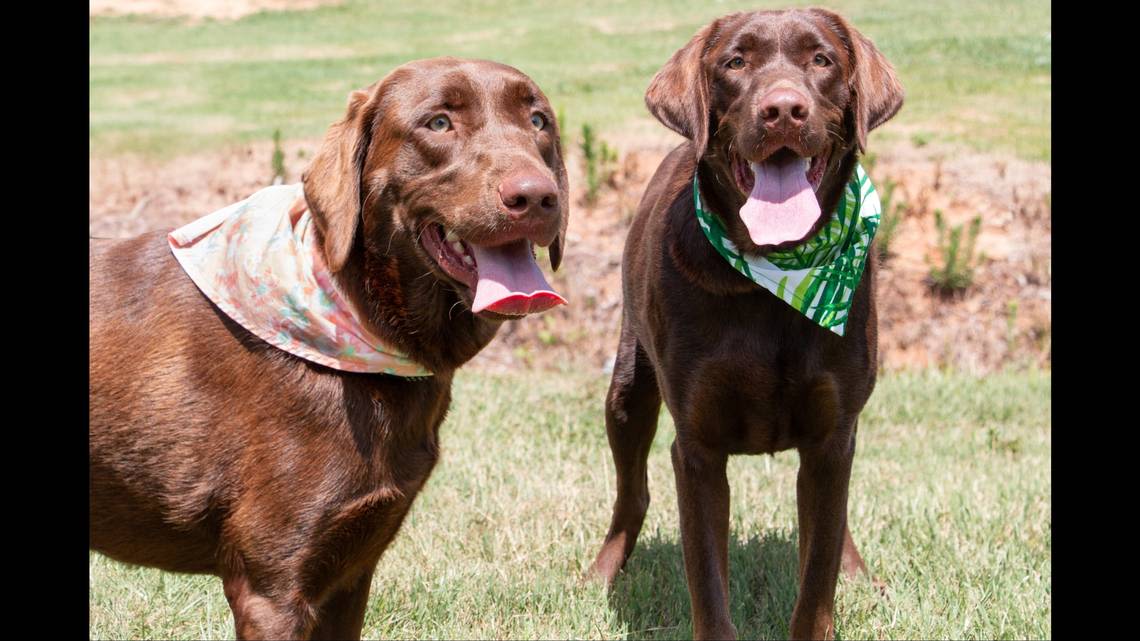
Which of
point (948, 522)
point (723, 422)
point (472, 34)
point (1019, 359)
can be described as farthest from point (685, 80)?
point (472, 34)

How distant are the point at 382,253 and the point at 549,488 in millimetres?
2654

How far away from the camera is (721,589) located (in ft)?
14.1

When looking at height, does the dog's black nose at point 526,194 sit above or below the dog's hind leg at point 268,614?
above

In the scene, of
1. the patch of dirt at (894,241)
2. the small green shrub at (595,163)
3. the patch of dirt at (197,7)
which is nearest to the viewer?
the patch of dirt at (894,241)

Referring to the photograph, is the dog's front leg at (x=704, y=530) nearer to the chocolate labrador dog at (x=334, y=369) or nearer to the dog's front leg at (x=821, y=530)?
the dog's front leg at (x=821, y=530)

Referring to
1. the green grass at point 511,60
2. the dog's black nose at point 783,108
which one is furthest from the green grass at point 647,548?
the green grass at point 511,60

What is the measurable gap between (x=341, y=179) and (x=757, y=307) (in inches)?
61.5

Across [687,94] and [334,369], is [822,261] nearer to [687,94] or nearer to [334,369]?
[687,94]

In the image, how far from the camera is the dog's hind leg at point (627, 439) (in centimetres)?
524

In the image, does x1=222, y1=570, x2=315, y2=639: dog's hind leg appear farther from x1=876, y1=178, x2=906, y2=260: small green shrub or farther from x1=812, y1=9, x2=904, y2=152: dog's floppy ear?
x1=876, y1=178, x2=906, y2=260: small green shrub

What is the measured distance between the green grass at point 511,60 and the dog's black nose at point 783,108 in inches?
335

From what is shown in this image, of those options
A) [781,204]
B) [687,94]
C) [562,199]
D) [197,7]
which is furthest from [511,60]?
[562,199]

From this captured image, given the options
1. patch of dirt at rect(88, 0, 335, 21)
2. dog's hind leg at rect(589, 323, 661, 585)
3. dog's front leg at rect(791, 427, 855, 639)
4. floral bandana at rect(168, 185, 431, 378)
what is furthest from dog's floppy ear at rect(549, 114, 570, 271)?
patch of dirt at rect(88, 0, 335, 21)

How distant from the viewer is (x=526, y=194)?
3176 millimetres
